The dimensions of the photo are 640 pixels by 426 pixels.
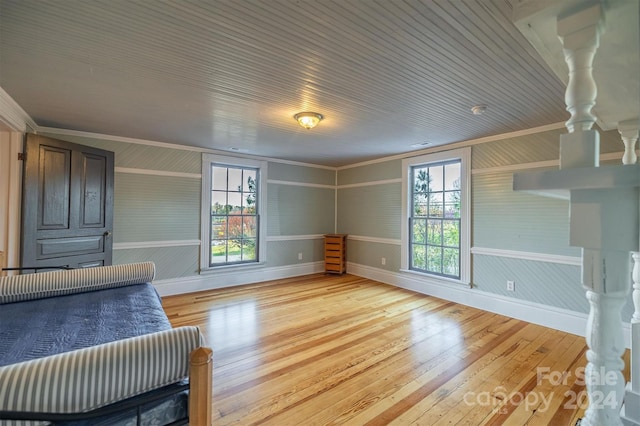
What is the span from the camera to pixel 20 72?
204cm

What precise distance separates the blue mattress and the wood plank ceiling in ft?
5.32

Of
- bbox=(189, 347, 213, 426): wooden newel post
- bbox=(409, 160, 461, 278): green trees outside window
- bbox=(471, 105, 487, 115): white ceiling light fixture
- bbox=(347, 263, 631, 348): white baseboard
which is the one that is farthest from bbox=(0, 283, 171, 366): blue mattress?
bbox=(409, 160, 461, 278): green trees outside window

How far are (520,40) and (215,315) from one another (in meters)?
3.71

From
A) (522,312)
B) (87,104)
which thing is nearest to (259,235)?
(87,104)

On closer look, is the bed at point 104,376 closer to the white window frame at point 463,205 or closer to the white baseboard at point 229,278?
the white baseboard at point 229,278

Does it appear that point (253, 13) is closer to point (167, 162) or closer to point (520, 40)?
point (520, 40)

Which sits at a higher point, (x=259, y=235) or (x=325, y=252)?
(x=259, y=235)

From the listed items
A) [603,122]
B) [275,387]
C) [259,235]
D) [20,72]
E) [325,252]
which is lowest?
[275,387]

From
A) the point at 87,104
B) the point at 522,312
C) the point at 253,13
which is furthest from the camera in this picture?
the point at 522,312

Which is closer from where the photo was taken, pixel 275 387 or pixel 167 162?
pixel 275 387

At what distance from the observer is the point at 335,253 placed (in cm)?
568

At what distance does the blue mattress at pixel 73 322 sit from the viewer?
139cm

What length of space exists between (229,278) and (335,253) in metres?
2.04

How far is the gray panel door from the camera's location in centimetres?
281
